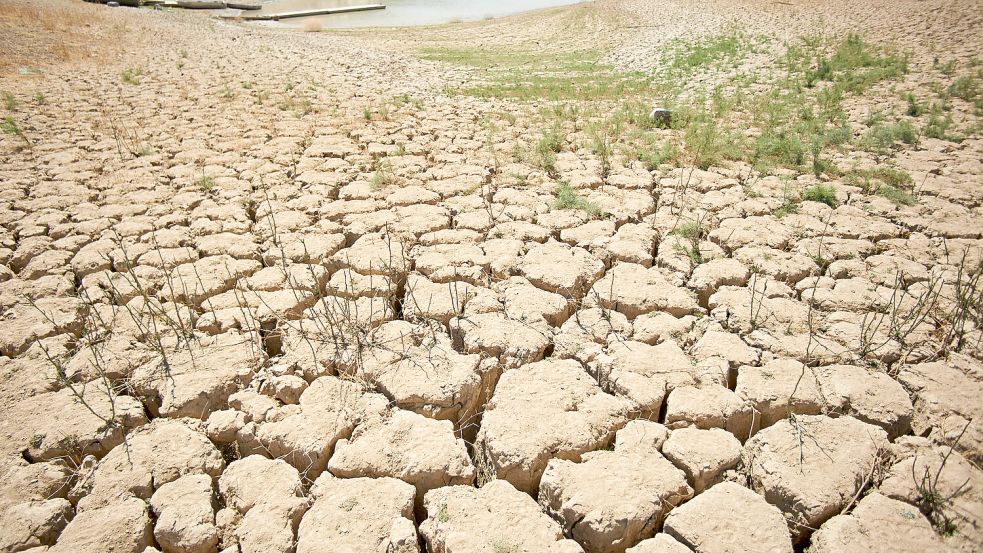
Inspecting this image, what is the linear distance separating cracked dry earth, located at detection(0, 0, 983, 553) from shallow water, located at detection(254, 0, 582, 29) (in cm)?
1944

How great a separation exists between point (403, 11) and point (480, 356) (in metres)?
27.6

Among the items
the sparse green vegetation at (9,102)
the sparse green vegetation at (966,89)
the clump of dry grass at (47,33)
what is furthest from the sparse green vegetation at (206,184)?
the sparse green vegetation at (966,89)

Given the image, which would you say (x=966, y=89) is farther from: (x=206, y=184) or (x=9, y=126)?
(x=9, y=126)

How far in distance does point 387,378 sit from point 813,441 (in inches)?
66.0

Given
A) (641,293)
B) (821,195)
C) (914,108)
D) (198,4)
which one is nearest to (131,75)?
(641,293)

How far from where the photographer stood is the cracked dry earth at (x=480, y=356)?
1.66 meters

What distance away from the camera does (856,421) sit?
1.93 meters

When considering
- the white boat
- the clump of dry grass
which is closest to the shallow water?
the white boat

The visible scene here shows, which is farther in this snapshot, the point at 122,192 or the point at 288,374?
the point at 122,192

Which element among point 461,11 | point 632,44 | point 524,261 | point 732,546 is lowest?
point 732,546

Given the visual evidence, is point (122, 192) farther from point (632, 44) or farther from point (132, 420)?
point (632, 44)

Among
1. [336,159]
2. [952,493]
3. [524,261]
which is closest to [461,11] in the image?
[336,159]

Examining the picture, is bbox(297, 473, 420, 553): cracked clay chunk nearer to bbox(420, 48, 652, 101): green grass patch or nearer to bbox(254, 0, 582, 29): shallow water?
bbox(420, 48, 652, 101): green grass patch

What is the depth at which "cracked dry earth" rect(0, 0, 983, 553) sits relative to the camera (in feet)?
5.45
